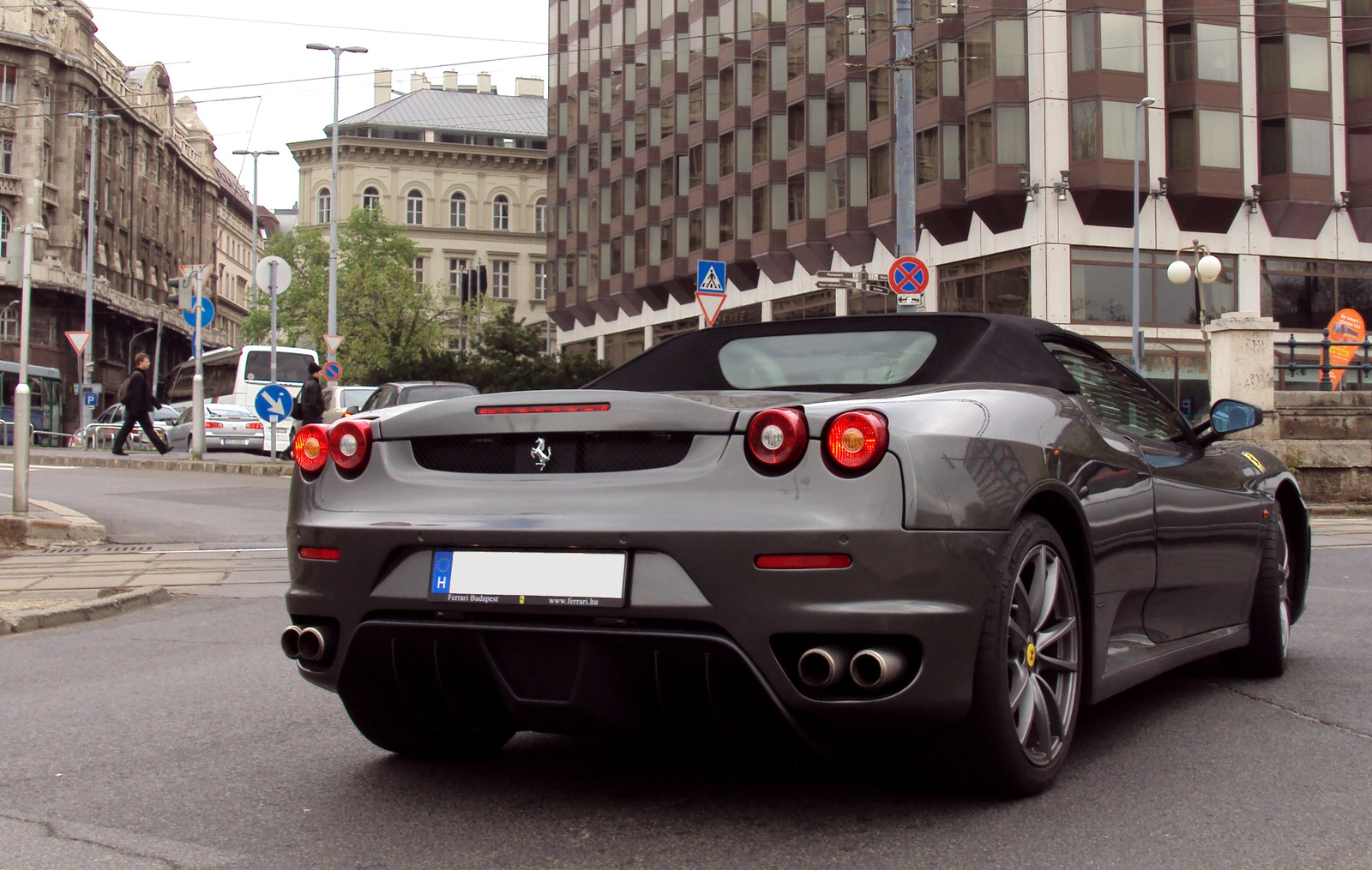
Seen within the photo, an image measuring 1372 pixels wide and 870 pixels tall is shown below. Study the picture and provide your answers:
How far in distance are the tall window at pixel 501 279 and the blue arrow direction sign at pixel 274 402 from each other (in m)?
67.7

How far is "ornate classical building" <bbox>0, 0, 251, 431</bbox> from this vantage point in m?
66.2

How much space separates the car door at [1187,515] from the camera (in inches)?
175

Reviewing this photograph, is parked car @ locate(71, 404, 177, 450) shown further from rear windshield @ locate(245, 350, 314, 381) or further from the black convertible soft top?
the black convertible soft top

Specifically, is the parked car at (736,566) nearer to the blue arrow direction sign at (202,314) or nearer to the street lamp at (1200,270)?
the blue arrow direction sign at (202,314)

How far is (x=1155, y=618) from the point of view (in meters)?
4.43

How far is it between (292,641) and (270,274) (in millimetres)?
20339

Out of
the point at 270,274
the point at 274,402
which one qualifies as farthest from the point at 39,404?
the point at 274,402

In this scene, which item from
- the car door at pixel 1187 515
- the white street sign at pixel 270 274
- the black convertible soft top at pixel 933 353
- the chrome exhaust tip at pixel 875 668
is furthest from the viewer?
the white street sign at pixel 270 274

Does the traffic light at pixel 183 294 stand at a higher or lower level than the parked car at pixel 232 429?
higher

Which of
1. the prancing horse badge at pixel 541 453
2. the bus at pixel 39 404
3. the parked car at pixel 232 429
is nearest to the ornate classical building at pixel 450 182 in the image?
the bus at pixel 39 404

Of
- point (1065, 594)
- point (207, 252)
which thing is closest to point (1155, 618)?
point (1065, 594)

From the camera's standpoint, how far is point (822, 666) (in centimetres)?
314

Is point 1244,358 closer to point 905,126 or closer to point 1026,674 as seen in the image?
point 905,126

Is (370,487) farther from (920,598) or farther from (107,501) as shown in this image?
(107,501)
